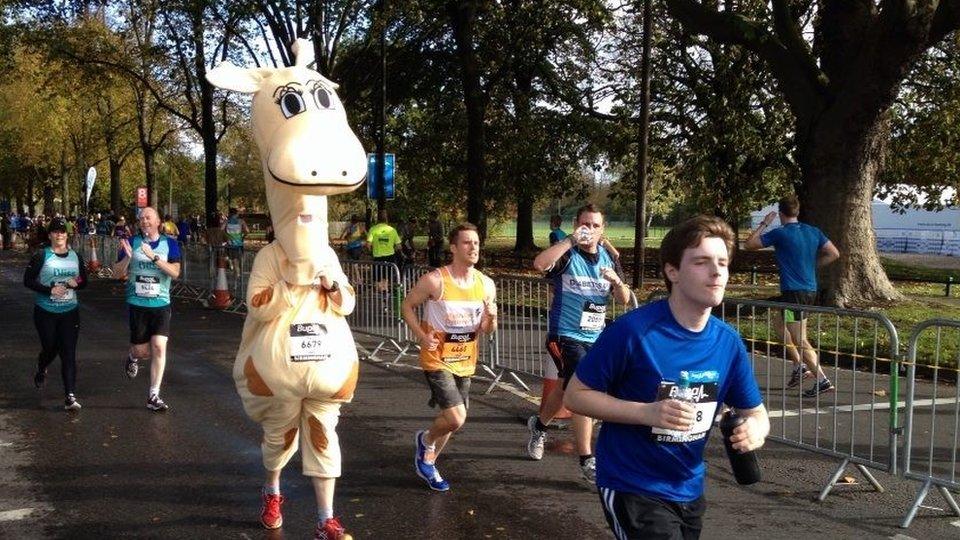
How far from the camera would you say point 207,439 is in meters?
7.27

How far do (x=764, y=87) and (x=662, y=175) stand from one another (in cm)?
Answer: 544

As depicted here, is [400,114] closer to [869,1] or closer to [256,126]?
[869,1]

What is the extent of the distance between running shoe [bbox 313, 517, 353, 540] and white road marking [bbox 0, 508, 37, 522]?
6.42 ft

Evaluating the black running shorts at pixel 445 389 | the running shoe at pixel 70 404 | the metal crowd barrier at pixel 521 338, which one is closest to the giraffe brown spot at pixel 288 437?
the black running shorts at pixel 445 389

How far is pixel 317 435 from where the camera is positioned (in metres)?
4.92

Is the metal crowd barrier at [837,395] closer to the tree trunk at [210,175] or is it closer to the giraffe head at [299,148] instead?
the giraffe head at [299,148]

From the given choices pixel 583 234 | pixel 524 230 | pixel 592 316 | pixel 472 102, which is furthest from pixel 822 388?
pixel 524 230

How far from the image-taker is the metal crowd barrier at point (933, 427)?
556 centimetres

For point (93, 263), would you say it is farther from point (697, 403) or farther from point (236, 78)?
point (697, 403)

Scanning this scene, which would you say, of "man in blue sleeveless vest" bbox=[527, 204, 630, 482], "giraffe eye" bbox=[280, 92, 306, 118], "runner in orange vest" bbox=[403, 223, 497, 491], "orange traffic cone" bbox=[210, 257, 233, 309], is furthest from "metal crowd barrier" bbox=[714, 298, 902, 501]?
"orange traffic cone" bbox=[210, 257, 233, 309]

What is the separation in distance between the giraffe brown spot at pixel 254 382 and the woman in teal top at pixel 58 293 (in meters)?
4.01

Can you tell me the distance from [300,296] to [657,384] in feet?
8.18

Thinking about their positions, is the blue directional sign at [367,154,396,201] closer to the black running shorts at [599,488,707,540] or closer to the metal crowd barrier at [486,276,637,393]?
the metal crowd barrier at [486,276,637,393]

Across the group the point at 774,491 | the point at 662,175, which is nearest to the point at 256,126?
the point at 774,491
